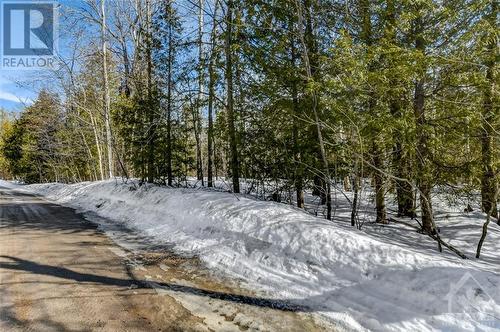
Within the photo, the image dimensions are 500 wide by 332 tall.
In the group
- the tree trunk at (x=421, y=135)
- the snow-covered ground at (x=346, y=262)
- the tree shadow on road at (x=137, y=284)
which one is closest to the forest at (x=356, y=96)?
the tree trunk at (x=421, y=135)

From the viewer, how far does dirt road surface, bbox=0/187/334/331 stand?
12.1ft

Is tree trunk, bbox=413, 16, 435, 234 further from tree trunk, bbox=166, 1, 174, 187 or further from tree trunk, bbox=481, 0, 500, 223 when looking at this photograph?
tree trunk, bbox=166, 1, 174, 187

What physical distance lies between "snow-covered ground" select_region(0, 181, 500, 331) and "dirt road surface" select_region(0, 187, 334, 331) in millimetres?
442

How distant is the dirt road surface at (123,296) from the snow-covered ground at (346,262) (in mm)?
442

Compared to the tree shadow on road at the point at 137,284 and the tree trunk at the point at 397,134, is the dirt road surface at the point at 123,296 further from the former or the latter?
the tree trunk at the point at 397,134

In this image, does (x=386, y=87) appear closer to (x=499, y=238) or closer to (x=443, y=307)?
(x=443, y=307)

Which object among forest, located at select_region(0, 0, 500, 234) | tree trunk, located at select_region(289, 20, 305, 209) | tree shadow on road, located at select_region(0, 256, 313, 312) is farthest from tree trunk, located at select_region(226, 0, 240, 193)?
tree shadow on road, located at select_region(0, 256, 313, 312)

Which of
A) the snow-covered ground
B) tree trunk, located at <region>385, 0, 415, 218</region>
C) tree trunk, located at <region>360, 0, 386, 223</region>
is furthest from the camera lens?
tree trunk, located at <region>360, 0, 386, 223</region>

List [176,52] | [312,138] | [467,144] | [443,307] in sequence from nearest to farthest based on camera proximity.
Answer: [443,307]
[467,144]
[312,138]
[176,52]

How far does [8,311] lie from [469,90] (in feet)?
28.0

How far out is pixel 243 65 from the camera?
8.74m

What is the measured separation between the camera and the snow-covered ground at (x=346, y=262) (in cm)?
369

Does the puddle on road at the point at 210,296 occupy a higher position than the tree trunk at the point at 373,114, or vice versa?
the tree trunk at the point at 373,114

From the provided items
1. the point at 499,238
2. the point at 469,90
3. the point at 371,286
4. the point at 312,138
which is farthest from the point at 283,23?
the point at 499,238
